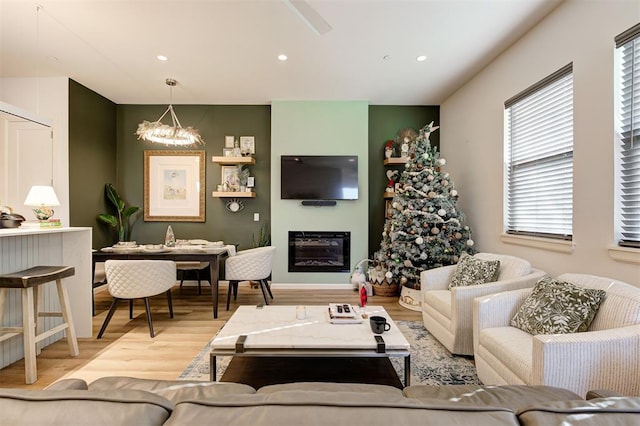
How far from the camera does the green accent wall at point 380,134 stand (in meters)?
5.00

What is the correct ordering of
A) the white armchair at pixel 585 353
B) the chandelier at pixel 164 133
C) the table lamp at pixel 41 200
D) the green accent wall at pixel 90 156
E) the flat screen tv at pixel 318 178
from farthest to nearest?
the flat screen tv at pixel 318 178
the green accent wall at pixel 90 156
the chandelier at pixel 164 133
the table lamp at pixel 41 200
the white armchair at pixel 585 353

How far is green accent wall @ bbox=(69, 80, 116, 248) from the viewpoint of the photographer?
13.2 feet

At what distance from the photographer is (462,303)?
7.84 feet

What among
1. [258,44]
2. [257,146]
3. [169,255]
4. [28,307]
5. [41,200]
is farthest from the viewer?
[257,146]

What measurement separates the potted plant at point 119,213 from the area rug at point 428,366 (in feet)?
10.2

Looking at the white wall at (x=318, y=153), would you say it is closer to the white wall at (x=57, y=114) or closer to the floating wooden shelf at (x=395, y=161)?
the floating wooden shelf at (x=395, y=161)

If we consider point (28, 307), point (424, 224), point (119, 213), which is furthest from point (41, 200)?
point (424, 224)

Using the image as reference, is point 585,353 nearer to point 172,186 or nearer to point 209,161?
point 209,161

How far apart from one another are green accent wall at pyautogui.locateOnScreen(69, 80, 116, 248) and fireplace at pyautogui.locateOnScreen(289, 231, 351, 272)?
298 cm

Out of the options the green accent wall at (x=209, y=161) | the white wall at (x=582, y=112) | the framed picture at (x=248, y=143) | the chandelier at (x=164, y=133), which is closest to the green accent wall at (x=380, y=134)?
the white wall at (x=582, y=112)

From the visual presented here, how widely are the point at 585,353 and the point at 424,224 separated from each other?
237 centimetres

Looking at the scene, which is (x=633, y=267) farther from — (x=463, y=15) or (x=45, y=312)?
(x=45, y=312)

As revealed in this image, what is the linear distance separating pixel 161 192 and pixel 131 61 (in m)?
2.11

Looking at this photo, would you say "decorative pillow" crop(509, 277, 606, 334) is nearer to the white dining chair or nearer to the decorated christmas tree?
the decorated christmas tree
